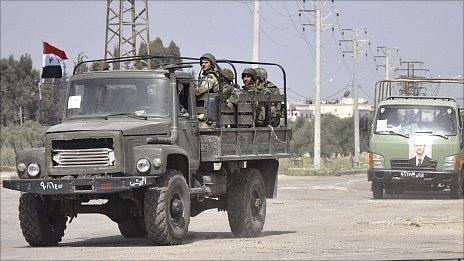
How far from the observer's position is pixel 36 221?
1634 cm

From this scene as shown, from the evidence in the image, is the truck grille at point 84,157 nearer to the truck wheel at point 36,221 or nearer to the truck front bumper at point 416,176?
the truck wheel at point 36,221

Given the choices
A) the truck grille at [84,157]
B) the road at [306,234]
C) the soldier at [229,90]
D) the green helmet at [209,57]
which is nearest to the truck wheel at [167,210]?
the road at [306,234]

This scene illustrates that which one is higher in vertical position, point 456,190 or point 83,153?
point 83,153

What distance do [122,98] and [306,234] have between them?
185 inches

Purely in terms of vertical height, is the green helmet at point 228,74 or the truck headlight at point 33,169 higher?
the green helmet at point 228,74

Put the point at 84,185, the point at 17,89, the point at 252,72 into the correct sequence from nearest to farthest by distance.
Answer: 1. the point at 84,185
2. the point at 252,72
3. the point at 17,89

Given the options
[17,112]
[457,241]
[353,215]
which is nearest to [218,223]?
[353,215]

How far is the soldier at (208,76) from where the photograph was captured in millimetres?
Answer: 17859

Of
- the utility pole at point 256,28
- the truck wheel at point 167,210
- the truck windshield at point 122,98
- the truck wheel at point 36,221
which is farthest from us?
the utility pole at point 256,28

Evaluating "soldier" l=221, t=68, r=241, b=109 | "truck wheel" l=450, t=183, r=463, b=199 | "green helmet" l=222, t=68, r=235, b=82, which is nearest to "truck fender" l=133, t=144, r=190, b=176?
"soldier" l=221, t=68, r=241, b=109

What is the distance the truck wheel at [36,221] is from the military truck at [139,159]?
1cm

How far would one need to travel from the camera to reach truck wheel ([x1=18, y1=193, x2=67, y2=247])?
16370mm

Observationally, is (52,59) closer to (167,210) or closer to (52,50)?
(52,50)

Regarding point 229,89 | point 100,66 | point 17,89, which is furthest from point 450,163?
point 17,89
